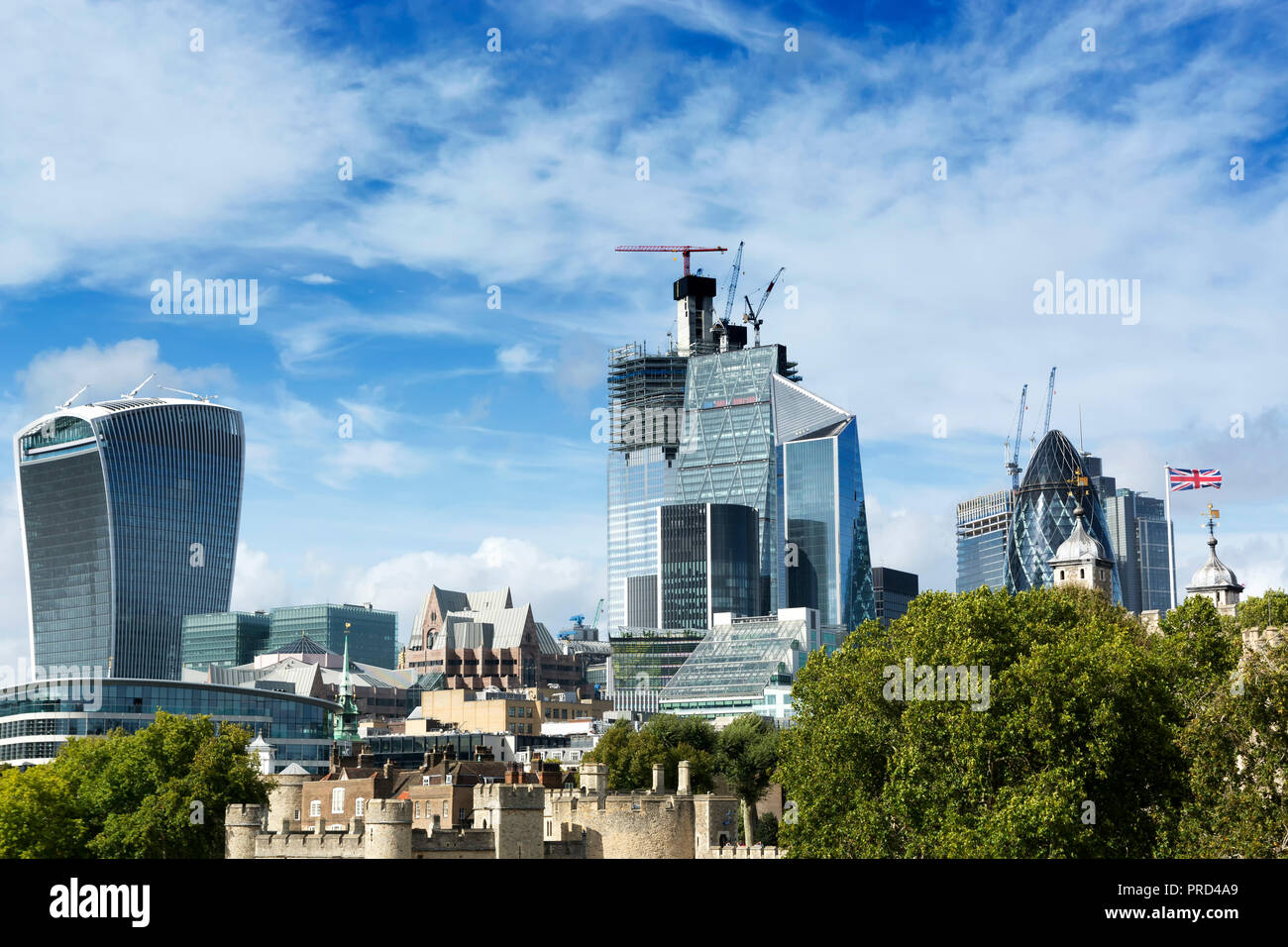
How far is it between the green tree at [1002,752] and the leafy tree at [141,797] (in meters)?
36.2

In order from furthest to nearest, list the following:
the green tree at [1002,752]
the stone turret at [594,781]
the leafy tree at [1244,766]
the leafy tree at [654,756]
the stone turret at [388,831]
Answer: the leafy tree at [654,756], the stone turret at [594,781], the stone turret at [388,831], the green tree at [1002,752], the leafy tree at [1244,766]

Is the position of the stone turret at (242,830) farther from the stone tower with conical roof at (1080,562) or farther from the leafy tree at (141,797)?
the stone tower with conical roof at (1080,562)

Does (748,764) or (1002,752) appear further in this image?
(748,764)

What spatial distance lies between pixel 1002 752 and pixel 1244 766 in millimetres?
10353

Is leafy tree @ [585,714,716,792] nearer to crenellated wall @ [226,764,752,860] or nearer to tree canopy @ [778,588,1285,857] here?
crenellated wall @ [226,764,752,860]

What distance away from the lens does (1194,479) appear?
424 ft

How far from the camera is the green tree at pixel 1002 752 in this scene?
5881 cm

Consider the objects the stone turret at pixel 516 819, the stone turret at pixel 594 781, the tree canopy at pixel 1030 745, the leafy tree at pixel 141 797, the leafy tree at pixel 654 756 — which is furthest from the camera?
the leafy tree at pixel 654 756

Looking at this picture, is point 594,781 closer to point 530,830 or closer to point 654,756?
point 530,830

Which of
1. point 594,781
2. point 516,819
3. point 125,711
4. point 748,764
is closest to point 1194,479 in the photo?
point 748,764

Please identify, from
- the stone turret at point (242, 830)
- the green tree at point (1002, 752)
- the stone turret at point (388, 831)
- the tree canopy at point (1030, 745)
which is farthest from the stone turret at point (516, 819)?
the green tree at point (1002, 752)

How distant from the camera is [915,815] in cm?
6319
